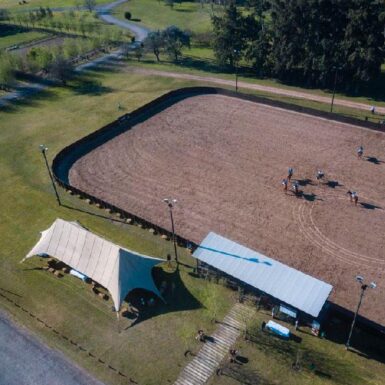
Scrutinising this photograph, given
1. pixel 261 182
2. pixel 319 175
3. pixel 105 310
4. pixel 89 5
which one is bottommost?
pixel 105 310

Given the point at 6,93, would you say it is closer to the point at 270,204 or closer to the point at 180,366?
the point at 270,204

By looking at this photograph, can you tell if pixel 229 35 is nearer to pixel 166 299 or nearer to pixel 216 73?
pixel 216 73

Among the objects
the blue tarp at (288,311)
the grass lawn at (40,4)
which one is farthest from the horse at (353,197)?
the grass lawn at (40,4)

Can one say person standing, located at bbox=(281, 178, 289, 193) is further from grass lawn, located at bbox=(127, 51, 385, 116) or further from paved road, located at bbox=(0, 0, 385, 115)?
paved road, located at bbox=(0, 0, 385, 115)

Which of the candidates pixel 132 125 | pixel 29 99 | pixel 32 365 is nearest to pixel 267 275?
pixel 32 365

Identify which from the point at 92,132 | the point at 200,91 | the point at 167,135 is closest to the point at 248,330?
the point at 167,135

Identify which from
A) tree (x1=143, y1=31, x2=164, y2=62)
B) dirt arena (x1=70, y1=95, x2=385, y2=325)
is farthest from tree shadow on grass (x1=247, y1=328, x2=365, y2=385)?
tree (x1=143, y1=31, x2=164, y2=62)
